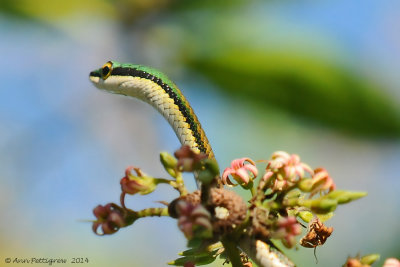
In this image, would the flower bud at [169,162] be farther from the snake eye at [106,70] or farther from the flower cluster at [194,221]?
the snake eye at [106,70]

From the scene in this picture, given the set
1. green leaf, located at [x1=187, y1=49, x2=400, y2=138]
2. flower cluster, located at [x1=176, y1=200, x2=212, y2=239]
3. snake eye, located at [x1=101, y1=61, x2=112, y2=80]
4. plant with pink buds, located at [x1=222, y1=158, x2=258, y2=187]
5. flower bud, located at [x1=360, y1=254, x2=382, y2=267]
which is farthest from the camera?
green leaf, located at [x1=187, y1=49, x2=400, y2=138]

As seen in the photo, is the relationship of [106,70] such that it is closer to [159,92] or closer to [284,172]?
[159,92]

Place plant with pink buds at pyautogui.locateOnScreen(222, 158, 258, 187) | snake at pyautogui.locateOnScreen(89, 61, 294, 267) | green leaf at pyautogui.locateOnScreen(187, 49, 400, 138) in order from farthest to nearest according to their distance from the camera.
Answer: green leaf at pyautogui.locateOnScreen(187, 49, 400, 138) < snake at pyautogui.locateOnScreen(89, 61, 294, 267) < plant with pink buds at pyautogui.locateOnScreen(222, 158, 258, 187)

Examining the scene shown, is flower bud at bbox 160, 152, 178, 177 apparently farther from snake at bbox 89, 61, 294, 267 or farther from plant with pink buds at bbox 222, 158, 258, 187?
snake at bbox 89, 61, 294, 267

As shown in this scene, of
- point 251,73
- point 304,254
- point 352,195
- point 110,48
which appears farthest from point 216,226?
point 110,48

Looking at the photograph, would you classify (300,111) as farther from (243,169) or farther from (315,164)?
Result: (243,169)

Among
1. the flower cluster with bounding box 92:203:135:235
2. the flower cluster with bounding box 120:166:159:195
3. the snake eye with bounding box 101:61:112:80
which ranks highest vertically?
the snake eye with bounding box 101:61:112:80

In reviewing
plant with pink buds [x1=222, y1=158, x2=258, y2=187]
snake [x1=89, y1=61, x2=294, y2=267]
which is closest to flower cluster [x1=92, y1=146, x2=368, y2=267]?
plant with pink buds [x1=222, y1=158, x2=258, y2=187]
